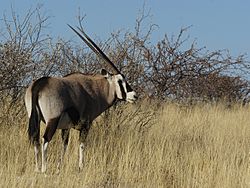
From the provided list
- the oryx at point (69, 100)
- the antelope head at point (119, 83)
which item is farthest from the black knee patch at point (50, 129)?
the antelope head at point (119, 83)

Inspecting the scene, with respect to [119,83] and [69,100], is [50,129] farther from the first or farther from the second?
[119,83]

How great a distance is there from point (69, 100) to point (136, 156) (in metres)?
1.23

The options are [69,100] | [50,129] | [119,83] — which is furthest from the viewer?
[119,83]

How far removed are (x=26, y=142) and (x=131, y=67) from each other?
3.21m

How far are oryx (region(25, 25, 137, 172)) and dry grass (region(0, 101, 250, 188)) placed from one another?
39cm

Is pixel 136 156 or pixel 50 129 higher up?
pixel 50 129

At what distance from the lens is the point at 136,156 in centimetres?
764

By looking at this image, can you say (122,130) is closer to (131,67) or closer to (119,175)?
(131,67)

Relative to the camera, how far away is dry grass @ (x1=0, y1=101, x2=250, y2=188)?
653 cm

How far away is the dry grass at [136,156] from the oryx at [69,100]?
1.29 ft

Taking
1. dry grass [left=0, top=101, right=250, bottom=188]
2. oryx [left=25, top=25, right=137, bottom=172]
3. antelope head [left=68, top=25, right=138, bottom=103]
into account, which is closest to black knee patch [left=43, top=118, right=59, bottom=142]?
oryx [left=25, top=25, right=137, bottom=172]

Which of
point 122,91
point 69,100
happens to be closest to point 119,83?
point 122,91

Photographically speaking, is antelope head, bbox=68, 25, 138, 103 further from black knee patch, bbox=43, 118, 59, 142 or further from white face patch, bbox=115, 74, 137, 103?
black knee patch, bbox=43, 118, 59, 142

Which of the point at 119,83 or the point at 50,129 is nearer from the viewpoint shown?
the point at 50,129
